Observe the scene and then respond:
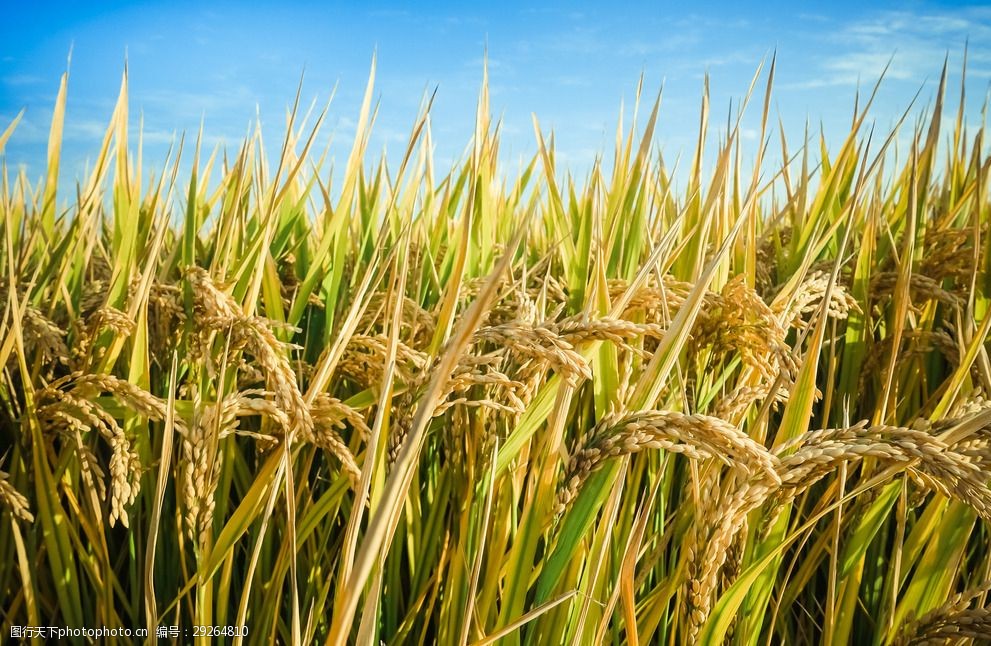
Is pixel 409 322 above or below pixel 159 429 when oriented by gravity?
above

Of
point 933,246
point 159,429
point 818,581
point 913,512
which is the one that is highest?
point 933,246

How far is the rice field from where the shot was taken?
87cm

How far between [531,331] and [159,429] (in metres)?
0.98

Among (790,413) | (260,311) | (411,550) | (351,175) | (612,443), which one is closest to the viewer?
(612,443)

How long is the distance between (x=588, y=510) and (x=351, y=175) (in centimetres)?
119

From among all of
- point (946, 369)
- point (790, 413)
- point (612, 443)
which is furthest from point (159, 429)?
point (946, 369)

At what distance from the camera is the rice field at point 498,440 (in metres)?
0.87

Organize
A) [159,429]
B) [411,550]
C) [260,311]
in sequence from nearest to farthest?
[411,550] < [159,429] < [260,311]

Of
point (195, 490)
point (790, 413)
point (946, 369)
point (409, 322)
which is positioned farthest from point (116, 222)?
point (946, 369)

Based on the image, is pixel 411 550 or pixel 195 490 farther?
pixel 411 550

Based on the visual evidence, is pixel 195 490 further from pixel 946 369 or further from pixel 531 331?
pixel 946 369

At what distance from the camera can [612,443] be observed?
30.3 inches

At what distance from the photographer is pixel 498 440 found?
1.09 m

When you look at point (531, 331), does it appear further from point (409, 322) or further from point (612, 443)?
point (409, 322)
